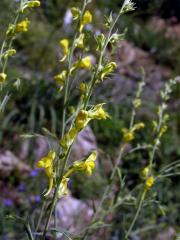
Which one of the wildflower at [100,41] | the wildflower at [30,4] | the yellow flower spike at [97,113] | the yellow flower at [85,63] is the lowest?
the yellow flower spike at [97,113]

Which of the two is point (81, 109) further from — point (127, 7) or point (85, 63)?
point (127, 7)

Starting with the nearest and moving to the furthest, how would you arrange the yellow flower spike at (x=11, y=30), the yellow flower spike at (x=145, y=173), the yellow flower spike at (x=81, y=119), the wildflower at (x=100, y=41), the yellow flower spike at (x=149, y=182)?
the yellow flower spike at (x=81, y=119) < the wildflower at (x=100, y=41) < the yellow flower spike at (x=11, y=30) < the yellow flower spike at (x=149, y=182) < the yellow flower spike at (x=145, y=173)

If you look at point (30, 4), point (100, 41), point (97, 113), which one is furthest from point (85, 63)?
point (30, 4)

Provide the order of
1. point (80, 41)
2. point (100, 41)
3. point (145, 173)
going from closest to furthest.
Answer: point (100, 41) < point (80, 41) < point (145, 173)

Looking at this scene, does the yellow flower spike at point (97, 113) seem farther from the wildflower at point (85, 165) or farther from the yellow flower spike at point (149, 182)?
the yellow flower spike at point (149, 182)

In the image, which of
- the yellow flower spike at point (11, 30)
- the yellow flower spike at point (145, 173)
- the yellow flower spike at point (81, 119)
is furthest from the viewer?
the yellow flower spike at point (145, 173)

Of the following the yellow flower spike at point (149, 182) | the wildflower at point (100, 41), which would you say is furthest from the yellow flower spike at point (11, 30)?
the yellow flower spike at point (149, 182)

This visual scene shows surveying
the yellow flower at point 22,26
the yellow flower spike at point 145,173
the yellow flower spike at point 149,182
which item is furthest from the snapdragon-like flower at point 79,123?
the yellow flower spike at point 145,173

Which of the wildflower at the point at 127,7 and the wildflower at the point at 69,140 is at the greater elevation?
the wildflower at the point at 127,7

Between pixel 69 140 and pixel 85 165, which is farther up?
pixel 69 140

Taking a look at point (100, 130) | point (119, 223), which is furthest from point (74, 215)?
point (100, 130)

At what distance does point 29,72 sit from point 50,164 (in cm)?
654

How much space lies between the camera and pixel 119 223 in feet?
16.8

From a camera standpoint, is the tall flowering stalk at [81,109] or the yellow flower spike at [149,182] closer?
the tall flowering stalk at [81,109]
